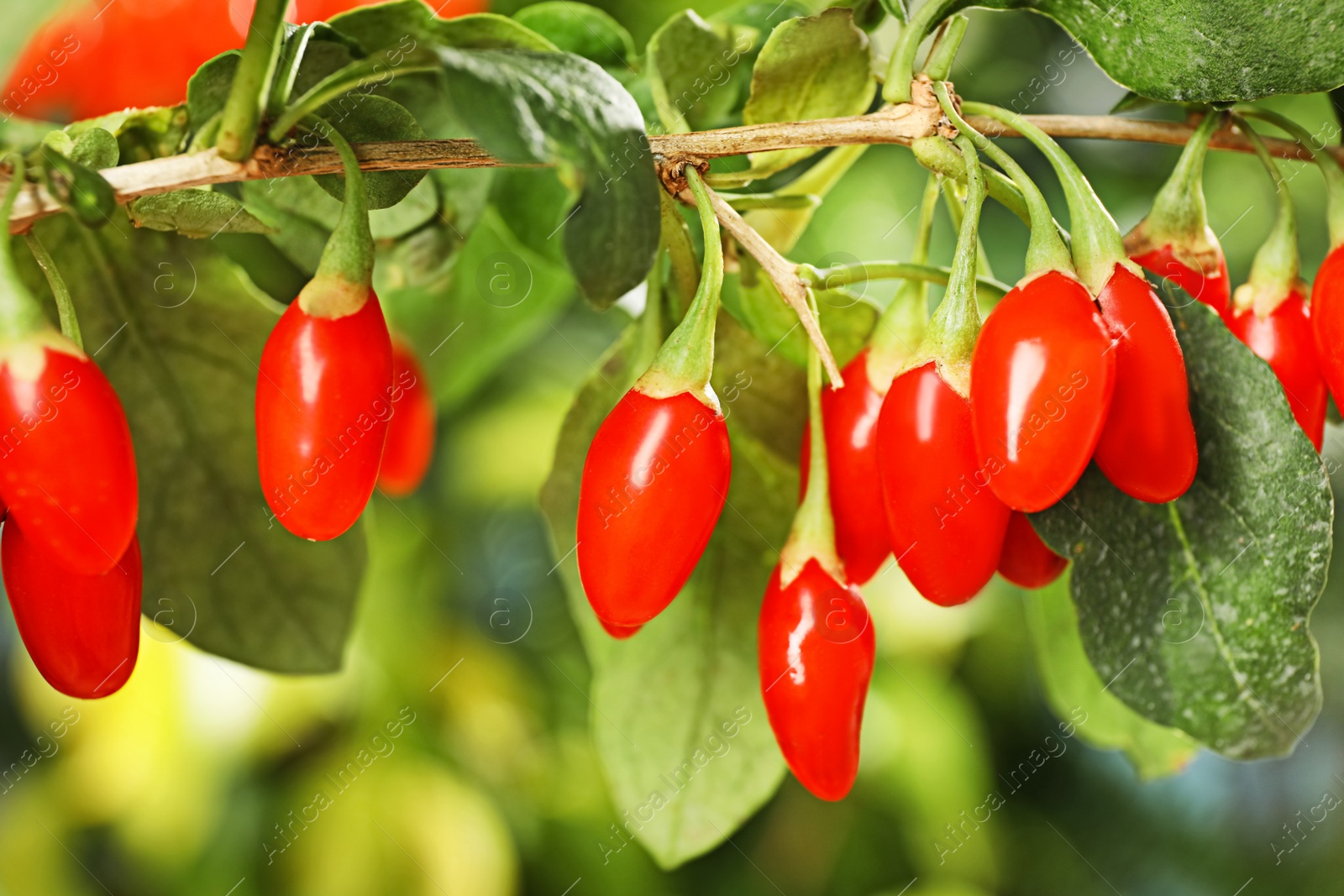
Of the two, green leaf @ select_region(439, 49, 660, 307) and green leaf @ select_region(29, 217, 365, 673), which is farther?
green leaf @ select_region(29, 217, 365, 673)

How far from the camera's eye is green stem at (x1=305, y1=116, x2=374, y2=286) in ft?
0.83

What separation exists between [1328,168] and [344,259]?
0.96ft

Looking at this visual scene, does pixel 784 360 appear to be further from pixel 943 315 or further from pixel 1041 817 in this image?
pixel 1041 817

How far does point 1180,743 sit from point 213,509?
16.4 inches

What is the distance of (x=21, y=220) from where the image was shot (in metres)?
0.25

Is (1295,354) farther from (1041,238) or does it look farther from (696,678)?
(696,678)

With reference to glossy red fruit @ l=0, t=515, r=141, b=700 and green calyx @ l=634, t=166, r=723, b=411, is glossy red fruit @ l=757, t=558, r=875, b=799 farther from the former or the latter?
glossy red fruit @ l=0, t=515, r=141, b=700

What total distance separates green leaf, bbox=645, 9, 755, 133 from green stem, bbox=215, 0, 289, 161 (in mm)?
132

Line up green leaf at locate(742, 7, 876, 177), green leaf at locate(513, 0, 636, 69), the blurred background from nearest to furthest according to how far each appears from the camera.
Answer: green leaf at locate(742, 7, 876, 177) < green leaf at locate(513, 0, 636, 69) < the blurred background

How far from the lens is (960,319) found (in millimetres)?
271

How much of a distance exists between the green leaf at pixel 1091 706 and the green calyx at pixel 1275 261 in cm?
17

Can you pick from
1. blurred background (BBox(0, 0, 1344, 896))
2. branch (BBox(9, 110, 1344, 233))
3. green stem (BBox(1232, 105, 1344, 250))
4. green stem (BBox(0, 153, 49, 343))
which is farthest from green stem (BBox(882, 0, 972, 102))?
blurred background (BBox(0, 0, 1344, 896))

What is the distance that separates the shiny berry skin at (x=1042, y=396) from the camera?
24cm

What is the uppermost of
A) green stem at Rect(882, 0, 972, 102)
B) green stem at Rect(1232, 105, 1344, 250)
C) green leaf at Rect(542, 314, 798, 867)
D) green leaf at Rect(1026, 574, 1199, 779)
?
green stem at Rect(882, 0, 972, 102)
